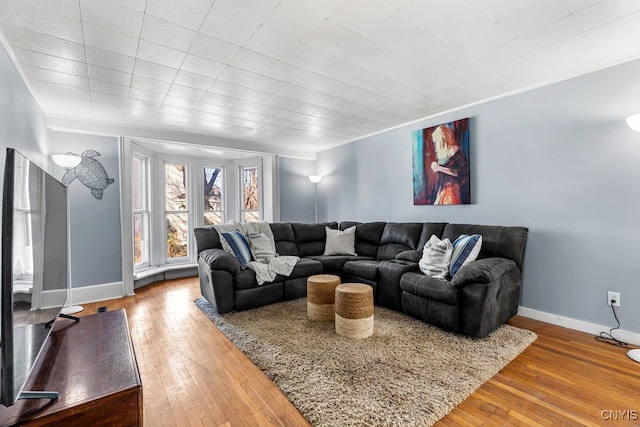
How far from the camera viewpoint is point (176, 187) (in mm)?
5543

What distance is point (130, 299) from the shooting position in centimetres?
389

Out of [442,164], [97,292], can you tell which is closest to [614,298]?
[442,164]

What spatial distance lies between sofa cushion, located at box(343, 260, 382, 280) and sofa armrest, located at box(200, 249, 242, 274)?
1.31 metres

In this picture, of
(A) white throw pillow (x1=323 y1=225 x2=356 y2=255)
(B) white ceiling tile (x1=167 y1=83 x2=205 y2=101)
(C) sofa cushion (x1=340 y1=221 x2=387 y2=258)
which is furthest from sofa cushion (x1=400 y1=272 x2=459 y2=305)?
(B) white ceiling tile (x1=167 y1=83 x2=205 y2=101)

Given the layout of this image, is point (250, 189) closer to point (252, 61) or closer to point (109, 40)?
point (252, 61)

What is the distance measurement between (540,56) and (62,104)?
4758mm

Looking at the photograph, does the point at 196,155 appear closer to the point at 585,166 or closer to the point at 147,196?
the point at 147,196

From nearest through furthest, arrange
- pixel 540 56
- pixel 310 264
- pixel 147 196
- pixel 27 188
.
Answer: pixel 27 188 → pixel 540 56 → pixel 310 264 → pixel 147 196

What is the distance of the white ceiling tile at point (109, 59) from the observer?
7.34 ft

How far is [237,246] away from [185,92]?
1.75 meters

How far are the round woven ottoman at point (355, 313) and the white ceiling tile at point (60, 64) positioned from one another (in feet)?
9.50

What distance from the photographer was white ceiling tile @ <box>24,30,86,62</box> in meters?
2.04

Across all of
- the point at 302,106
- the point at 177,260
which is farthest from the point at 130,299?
the point at 302,106

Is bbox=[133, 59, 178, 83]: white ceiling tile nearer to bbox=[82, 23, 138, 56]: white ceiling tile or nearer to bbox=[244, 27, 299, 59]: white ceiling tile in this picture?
bbox=[82, 23, 138, 56]: white ceiling tile
